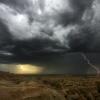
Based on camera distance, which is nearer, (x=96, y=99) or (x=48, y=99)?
(x=48, y=99)

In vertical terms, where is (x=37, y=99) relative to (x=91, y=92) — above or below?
below

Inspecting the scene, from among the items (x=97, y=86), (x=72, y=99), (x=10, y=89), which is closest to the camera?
(x=10, y=89)

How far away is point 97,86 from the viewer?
103 meters

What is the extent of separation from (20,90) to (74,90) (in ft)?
130

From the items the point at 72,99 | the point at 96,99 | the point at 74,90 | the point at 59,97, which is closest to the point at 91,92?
the point at 96,99

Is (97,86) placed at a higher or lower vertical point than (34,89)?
higher

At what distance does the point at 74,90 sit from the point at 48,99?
3356 cm

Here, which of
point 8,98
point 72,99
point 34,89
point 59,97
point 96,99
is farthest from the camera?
point 96,99

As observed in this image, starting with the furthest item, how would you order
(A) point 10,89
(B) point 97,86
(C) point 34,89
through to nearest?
(B) point 97,86
(C) point 34,89
(A) point 10,89

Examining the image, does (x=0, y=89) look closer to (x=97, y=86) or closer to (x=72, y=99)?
(x=72, y=99)

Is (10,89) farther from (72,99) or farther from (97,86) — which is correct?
(97,86)

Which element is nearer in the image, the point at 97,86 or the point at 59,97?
the point at 59,97

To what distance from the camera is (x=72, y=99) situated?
72.0 m

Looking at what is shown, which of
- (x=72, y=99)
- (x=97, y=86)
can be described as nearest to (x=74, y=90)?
(x=72, y=99)
